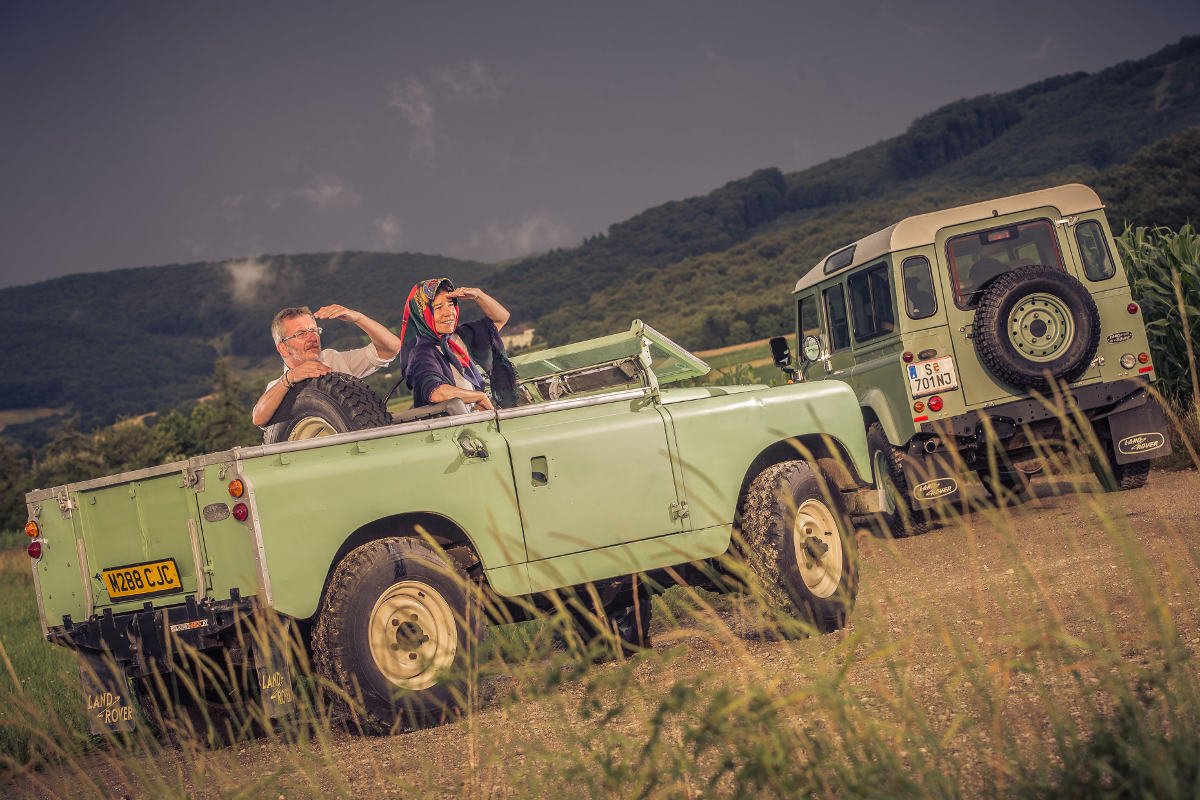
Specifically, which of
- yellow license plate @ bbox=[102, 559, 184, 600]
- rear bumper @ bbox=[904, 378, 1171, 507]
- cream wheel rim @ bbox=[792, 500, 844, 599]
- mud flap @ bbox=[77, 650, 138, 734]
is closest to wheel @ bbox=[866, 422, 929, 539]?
rear bumper @ bbox=[904, 378, 1171, 507]

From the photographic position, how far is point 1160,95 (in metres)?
124

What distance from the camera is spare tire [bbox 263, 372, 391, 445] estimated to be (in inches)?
219

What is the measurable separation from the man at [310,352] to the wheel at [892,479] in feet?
15.8

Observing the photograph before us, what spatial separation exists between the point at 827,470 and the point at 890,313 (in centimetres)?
365

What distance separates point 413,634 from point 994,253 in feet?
24.0

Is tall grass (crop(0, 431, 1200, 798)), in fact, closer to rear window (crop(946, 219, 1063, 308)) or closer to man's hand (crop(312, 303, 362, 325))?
rear window (crop(946, 219, 1063, 308))

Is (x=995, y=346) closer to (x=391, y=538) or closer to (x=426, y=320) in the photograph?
(x=426, y=320)

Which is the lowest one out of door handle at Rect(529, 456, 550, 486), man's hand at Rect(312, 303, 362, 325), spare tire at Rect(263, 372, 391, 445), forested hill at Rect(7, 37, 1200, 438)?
door handle at Rect(529, 456, 550, 486)

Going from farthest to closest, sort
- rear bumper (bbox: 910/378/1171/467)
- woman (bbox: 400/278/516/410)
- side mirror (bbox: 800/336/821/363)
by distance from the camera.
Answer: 1. side mirror (bbox: 800/336/821/363)
2. rear bumper (bbox: 910/378/1171/467)
3. woman (bbox: 400/278/516/410)

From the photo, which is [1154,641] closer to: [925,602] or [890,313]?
[925,602]

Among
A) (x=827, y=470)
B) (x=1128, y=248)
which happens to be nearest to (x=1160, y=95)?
(x=1128, y=248)

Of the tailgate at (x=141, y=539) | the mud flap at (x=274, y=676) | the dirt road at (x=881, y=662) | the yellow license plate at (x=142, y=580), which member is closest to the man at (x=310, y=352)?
the tailgate at (x=141, y=539)

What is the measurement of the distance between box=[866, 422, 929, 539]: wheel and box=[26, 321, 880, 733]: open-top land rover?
371 centimetres

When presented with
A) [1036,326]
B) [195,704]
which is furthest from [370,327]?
[1036,326]
